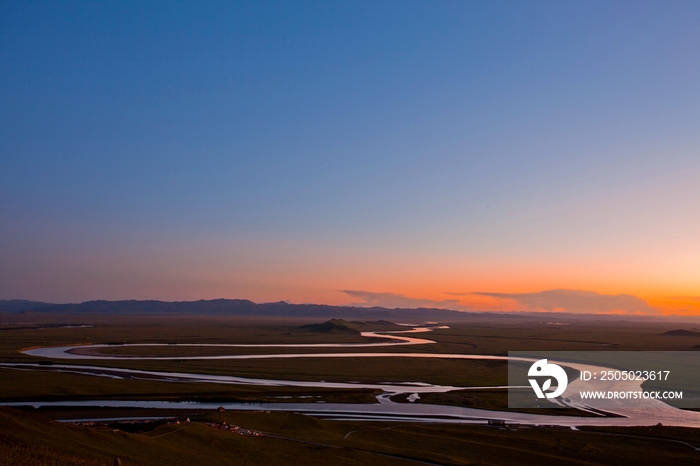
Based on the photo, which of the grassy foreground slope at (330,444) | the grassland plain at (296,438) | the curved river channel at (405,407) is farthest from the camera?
the curved river channel at (405,407)

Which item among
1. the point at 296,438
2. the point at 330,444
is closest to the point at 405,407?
the point at 330,444

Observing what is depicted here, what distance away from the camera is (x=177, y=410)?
43562 millimetres

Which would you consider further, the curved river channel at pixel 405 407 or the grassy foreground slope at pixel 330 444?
the curved river channel at pixel 405 407

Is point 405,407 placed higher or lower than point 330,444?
lower

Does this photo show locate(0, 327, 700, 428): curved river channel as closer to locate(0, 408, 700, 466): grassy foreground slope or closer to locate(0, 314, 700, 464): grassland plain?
locate(0, 314, 700, 464): grassland plain

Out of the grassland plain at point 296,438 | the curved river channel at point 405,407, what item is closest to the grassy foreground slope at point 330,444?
the grassland plain at point 296,438

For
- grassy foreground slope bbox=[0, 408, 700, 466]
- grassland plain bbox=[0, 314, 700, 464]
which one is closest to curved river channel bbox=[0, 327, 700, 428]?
grassland plain bbox=[0, 314, 700, 464]

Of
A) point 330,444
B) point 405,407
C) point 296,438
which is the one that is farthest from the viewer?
point 405,407

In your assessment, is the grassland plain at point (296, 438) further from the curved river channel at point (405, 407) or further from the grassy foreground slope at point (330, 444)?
the curved river channel at point (405, 407)

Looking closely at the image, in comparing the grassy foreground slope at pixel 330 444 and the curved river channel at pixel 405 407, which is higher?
the grassy foreground slope at pixel 330 444

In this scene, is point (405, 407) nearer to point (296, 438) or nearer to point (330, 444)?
point (330, 444)

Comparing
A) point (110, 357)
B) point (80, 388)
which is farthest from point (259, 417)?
point (110, 357)

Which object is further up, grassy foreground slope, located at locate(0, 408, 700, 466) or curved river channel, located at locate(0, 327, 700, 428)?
grassy foreground slope, located at locate(0, 408, 700, 466)

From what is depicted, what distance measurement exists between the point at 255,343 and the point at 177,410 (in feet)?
236
